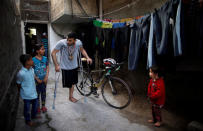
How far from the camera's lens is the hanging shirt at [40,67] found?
330 cm

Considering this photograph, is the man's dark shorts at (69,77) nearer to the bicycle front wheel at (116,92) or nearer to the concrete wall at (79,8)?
the bicycle front wheel at (116,92)

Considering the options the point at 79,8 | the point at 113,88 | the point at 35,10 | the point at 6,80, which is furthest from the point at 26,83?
the point at 35,10

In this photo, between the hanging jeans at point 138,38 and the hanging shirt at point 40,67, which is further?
the hanging jeans at point 138,38

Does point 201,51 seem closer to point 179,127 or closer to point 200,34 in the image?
point 200,34

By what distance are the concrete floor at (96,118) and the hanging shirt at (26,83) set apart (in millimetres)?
690

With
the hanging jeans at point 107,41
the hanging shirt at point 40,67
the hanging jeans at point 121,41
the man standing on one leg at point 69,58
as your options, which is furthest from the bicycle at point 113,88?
the hanging shirt at point 40,67

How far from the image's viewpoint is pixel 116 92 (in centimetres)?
407

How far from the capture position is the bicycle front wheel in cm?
382

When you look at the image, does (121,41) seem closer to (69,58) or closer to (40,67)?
(69,58)

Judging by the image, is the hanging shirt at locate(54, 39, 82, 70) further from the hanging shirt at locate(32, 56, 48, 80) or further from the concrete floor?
the concrete floor

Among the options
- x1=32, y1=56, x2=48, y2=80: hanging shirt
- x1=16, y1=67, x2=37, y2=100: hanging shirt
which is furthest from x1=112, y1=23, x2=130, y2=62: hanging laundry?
x1=16, y1=67, x2=37, y2=100: hanging shirt

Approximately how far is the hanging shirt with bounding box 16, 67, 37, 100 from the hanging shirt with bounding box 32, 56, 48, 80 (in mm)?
370

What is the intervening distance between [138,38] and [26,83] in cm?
283

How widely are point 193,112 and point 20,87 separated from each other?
396 cm
